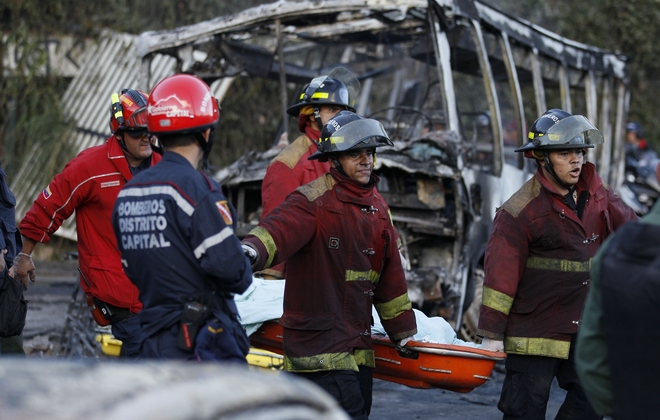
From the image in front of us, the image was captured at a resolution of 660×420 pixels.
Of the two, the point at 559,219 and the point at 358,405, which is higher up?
the point at 559,219

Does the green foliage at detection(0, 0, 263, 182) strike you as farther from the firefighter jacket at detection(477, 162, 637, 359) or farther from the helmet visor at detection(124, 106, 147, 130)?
the firefighter jacket at detection(477, 162, 637, 359)

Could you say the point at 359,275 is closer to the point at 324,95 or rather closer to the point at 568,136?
the point at 568,136

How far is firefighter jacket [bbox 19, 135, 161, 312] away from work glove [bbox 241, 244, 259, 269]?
113cm

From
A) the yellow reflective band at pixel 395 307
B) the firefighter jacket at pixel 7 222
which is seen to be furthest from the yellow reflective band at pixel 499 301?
the firefighter jacket at pixel 7 222

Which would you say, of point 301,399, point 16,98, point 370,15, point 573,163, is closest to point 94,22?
point 16,98

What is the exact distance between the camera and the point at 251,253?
13.2 ft

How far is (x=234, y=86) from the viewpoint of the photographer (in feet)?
44.3

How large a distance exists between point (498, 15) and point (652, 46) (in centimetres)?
902

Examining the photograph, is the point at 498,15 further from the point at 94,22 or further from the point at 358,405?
the point at 94,22

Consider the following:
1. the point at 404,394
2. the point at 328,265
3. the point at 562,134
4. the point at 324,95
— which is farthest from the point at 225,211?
the point at 404,394

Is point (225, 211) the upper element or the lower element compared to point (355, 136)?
lower

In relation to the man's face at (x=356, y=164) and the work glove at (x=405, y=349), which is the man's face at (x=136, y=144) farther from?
the work glove at (x=405, y=349)

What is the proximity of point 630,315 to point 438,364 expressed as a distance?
6.48 ft

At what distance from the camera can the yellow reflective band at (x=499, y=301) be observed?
4.55 meters
